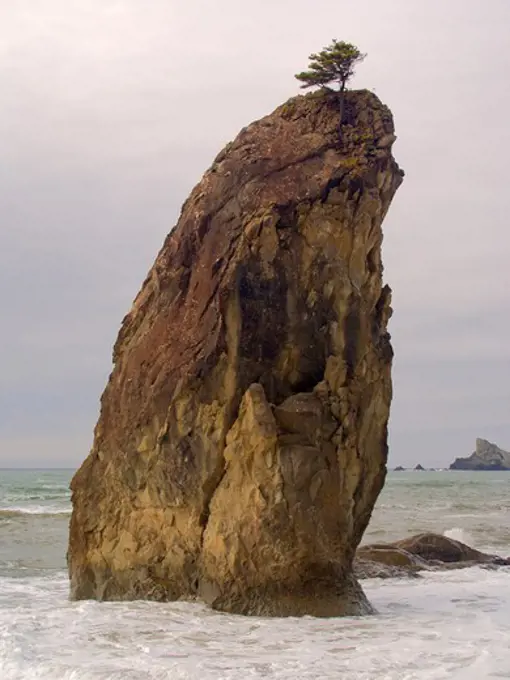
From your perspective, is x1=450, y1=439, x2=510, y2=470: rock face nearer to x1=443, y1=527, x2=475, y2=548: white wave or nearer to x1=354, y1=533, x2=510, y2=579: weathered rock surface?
x1=443, y1=527, x2=475, y2=548: white wave

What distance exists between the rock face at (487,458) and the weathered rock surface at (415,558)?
140361 millimetres

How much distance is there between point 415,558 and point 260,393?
9607 millimetres

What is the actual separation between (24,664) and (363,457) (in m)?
5.90

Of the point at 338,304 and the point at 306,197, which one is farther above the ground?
the point at 306,197

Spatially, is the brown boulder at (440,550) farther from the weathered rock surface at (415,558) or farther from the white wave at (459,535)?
the white wave at (459,535)

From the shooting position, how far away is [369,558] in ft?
63.1

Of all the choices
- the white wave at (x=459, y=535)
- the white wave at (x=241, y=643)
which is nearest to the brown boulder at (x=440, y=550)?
the white wave at (x=459, y=535)

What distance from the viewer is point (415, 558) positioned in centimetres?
2006

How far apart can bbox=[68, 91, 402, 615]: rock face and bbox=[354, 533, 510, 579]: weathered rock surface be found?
16.7 ft

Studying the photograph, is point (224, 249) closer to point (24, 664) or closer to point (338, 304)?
point (338, 304)

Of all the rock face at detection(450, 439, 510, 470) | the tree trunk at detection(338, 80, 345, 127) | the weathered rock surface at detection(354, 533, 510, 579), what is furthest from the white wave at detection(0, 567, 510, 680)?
the rock face at detection(450, 439, 510, 470)

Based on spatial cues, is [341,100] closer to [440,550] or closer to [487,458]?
[440,550]

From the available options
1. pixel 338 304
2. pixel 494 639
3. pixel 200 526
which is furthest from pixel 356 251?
pixel 494 639

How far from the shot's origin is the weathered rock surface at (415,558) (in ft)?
59.6
